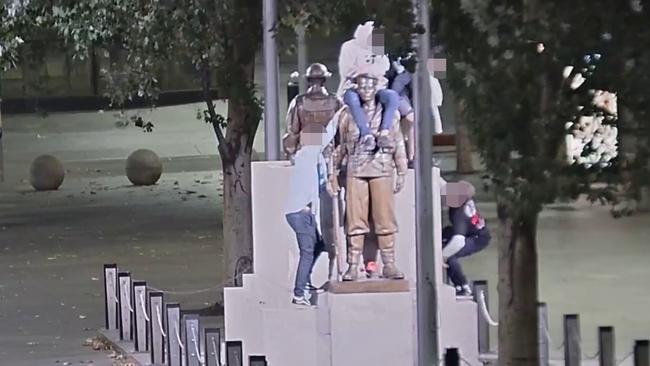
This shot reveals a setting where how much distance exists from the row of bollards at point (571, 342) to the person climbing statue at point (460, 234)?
20 centimetres

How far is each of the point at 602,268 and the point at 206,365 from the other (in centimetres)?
768

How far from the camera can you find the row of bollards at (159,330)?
323 inches

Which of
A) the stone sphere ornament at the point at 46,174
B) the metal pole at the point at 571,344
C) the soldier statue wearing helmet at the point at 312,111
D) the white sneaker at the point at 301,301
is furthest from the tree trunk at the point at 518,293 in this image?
the stone sphere ornament at the point at 46,174

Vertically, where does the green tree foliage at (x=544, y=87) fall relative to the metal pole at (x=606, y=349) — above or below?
above

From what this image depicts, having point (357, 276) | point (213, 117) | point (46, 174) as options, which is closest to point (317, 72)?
point (357, 276)

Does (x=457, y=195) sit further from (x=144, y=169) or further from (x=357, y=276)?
(x=144, y=169)

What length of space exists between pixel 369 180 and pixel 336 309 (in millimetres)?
865

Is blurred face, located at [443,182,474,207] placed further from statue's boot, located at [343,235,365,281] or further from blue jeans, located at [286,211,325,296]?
statue's boot, located at [343,235,365,281]

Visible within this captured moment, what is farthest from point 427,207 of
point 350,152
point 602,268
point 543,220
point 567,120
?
point 543,220

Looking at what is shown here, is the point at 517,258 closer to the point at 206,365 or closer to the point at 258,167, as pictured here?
the point at 206,365

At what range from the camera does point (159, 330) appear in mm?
10539

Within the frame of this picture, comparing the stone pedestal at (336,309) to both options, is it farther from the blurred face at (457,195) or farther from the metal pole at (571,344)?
the metal pole at (571,344)

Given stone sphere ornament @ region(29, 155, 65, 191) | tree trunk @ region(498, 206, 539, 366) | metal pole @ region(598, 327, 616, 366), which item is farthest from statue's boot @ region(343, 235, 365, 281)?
stone sphere ornament @ region(29, 155, 65, 191)

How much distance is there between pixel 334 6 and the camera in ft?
24.0
